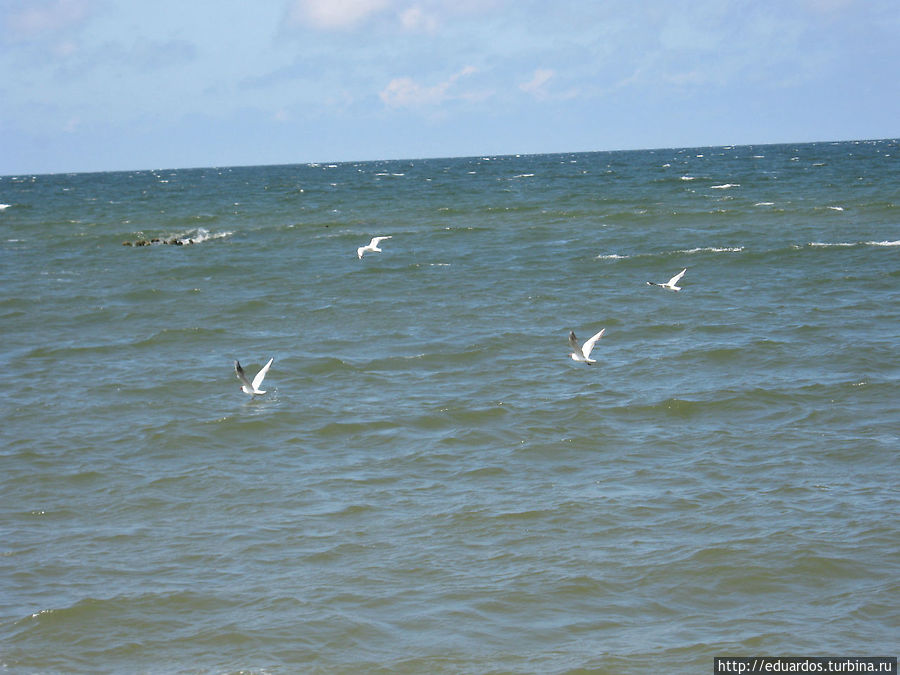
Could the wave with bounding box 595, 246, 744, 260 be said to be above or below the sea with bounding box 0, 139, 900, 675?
above

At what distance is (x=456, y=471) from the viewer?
11656mm

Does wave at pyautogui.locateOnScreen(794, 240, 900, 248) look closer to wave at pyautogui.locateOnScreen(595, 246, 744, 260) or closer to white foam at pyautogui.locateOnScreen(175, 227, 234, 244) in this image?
wave at pyautogui.locateOnScreen(595, 246, 744, 260)

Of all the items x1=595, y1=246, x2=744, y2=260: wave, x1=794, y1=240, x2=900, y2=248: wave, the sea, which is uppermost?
x1=794, y1=240, x2=900, y2=248: wave

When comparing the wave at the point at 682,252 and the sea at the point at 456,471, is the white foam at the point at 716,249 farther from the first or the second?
the sea at the point at 456,471

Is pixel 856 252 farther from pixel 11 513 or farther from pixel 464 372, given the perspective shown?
pixel 11 513

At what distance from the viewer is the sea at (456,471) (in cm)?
800

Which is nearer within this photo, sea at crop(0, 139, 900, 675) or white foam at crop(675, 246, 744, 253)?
sea at crop(0, 139, 900, 675)

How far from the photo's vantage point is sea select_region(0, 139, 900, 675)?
8000 millimetres

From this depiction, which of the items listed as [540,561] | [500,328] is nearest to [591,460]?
[540,561]

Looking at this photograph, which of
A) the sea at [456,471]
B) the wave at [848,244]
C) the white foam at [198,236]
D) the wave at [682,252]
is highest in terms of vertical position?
the white foam at [198,236]

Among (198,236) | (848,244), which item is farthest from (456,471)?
(198,236)

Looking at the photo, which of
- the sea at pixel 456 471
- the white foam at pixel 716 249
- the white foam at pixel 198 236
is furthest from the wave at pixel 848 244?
the white foam at pixel 198 236

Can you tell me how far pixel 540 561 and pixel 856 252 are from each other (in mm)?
20396

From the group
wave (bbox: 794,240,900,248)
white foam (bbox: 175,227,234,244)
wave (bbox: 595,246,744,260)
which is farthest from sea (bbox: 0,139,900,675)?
white foam (bbox: 175,227,234,244)
